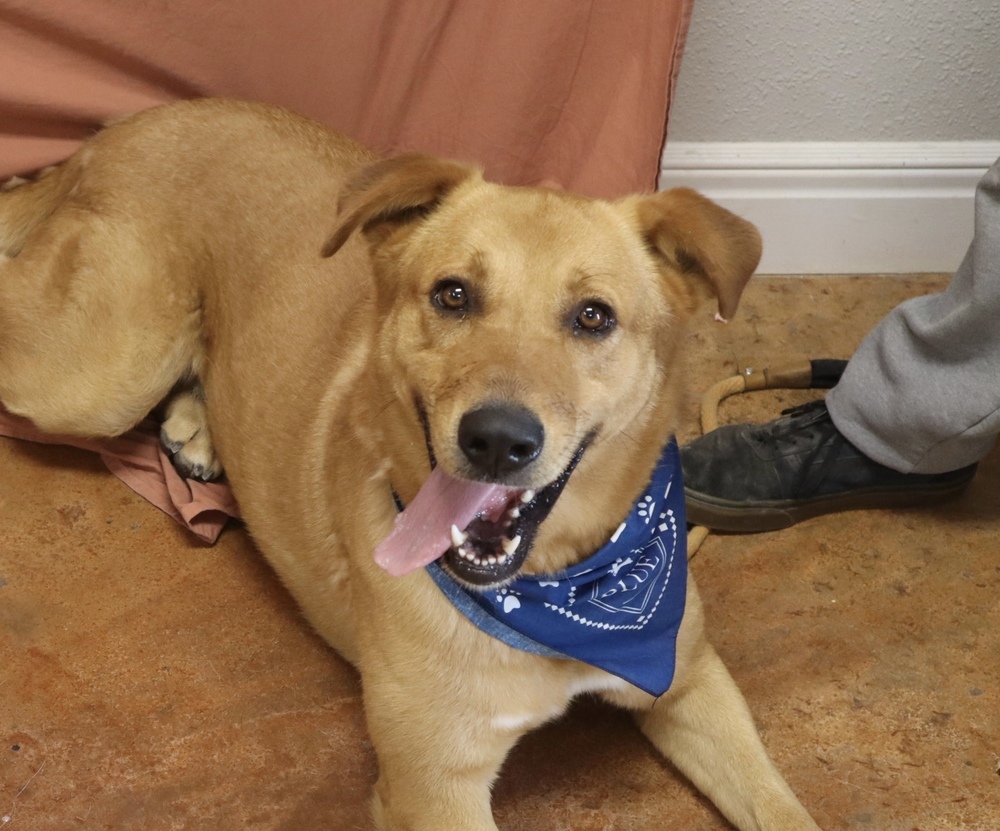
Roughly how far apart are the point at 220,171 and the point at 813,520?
1.85 meters

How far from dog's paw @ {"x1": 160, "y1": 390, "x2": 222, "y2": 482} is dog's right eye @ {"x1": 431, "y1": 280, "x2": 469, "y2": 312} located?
4.10 ft

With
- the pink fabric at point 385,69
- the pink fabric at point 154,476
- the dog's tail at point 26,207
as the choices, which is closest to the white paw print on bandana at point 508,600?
the pink fabric at point 154,476

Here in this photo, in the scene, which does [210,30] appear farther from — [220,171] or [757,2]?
[757,2]

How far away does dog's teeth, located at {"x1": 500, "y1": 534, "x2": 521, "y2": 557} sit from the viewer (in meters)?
Result: 1.76

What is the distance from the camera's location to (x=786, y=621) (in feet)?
8.27

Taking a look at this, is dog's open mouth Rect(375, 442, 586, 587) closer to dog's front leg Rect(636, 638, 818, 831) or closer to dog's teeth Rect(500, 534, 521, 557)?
dog's teeth Rect(500, 534, 521, 557)

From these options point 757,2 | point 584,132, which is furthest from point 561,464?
point 757,2

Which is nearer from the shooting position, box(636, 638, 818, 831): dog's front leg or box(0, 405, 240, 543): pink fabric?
box(636, 638, 818, 831): dog's front leg

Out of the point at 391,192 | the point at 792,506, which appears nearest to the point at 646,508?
the point at 391,192

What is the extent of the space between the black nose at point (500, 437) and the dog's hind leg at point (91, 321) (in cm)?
135

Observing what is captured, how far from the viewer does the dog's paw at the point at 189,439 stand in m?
2.82

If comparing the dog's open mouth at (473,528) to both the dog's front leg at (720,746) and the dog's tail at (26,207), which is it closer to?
the dog's front leg at (720,746)

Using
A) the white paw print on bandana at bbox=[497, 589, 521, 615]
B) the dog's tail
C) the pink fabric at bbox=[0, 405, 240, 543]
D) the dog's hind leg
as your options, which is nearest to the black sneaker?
the white paw print on bandana at bbox=[497, 589, 521, 615]

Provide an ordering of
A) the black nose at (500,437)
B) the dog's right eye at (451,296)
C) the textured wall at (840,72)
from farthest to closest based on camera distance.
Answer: the textured wall at (840,72), the dog's right eye at (451,296), the black nose at (500,437)
